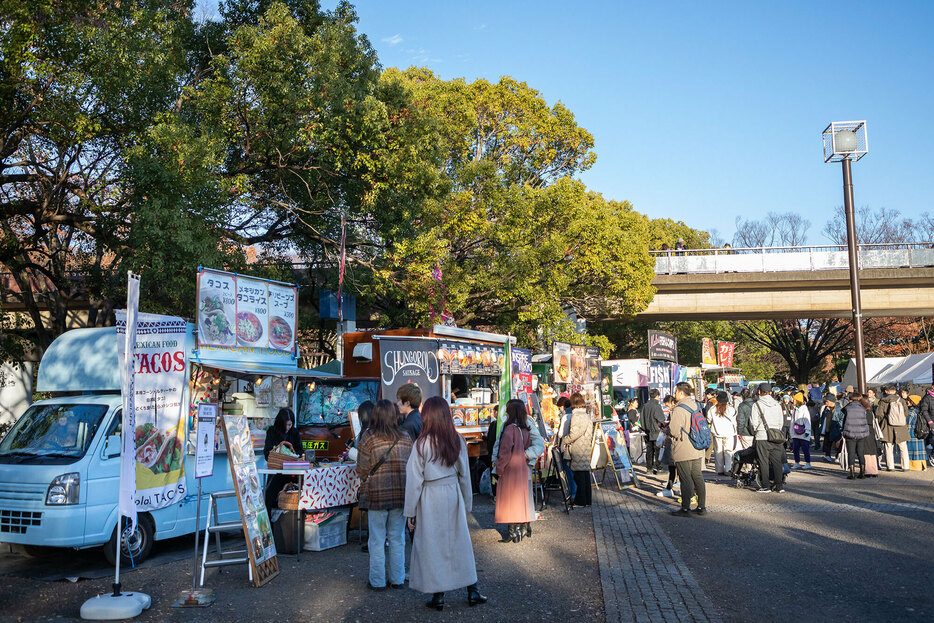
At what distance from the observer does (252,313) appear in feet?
37.2

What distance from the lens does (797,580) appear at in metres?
7.30

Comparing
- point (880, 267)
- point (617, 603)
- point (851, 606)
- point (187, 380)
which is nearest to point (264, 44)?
point (187, 380)

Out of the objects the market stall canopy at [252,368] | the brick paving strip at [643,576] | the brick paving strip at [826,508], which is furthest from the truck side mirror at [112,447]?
the brick paving strip at [826,508]

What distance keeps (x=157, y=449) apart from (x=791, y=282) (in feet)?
94.3

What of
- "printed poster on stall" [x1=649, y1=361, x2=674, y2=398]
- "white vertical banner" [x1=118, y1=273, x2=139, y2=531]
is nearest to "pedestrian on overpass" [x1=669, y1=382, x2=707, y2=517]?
"white vertical banner" [x1=118, y1=273, x2=139, y2=531]

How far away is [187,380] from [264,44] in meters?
7.36

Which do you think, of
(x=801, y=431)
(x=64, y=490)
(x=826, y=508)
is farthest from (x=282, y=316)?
(x=801, y=431)

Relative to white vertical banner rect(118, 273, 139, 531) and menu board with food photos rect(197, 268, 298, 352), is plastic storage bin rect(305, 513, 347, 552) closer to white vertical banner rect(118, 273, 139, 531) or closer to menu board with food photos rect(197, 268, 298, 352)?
white vertical banner rect(118, 273, 139, 531)

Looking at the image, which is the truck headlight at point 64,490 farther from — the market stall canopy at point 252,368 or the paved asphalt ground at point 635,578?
the market stall canopy at point 252,368

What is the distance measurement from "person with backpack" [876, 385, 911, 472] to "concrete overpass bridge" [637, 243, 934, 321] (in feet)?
48.2

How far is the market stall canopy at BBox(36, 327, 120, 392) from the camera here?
9562 millimetres

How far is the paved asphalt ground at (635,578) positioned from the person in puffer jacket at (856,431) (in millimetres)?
4216

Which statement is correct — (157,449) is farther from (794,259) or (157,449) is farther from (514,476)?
(794,259)

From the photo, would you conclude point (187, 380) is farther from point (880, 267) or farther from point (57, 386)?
point (880, 267)
